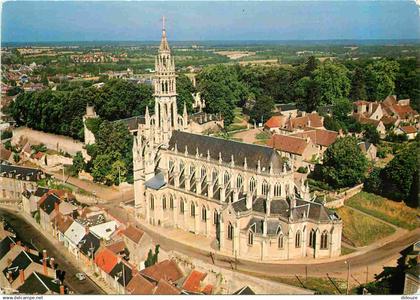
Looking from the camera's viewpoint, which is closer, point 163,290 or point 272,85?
point 163,290

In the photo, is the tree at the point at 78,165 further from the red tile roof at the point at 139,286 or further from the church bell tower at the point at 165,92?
the red tile roof at the point at 139,286

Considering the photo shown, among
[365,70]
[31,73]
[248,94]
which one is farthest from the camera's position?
[31,73]

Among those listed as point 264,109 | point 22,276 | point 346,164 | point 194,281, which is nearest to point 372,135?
point 346,164

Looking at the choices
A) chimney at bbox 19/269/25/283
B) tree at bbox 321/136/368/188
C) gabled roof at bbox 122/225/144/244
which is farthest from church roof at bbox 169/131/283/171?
chimney at bbox 19/269/25/283

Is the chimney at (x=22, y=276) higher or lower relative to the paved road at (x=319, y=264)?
higher

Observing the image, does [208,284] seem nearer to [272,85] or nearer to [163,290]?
[163,290]

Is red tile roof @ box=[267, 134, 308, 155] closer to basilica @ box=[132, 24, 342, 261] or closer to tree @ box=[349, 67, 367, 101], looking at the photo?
basilica @ box=[132, 24, 342, 261]

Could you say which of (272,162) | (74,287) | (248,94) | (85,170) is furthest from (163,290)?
(248,94)

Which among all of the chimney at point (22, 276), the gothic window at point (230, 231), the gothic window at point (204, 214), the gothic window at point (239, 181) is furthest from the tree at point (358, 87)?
the chimney at point (22, 276)
